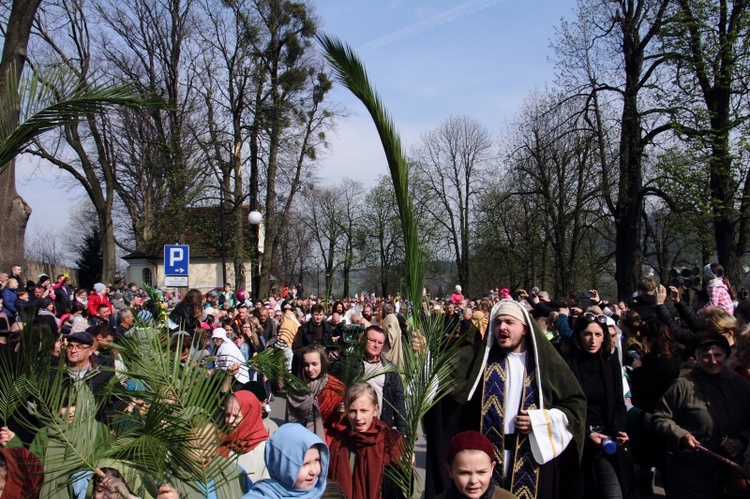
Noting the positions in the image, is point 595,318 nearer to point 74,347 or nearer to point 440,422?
point 440,422

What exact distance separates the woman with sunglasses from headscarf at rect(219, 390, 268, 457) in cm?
228

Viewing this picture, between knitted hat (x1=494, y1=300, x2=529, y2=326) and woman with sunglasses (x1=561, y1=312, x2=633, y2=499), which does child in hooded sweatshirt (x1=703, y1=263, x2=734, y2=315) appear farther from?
knitted hat (x1=494, y1=300, x2=529, y2=326)

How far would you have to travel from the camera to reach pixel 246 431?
3.70 m

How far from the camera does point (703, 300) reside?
10.0 m

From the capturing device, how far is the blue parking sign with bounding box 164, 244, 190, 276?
15391mm

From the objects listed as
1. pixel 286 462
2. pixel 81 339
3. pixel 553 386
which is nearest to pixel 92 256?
pixel 81 339

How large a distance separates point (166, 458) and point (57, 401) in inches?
26.2

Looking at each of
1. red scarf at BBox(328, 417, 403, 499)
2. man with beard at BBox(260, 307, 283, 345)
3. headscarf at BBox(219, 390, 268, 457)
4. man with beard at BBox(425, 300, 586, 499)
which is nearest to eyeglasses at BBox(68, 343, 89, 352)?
headscarf at BBox(219, 390, 268, 457)

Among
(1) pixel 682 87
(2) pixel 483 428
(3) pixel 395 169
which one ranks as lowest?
(2) pixel 483 428

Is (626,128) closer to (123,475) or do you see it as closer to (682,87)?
(682,87)

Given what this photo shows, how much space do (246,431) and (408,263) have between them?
1300 mm

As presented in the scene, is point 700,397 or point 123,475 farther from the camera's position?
point 700,397

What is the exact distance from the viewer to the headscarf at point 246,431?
3.28m

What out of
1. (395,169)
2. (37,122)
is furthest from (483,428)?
(37,122)
